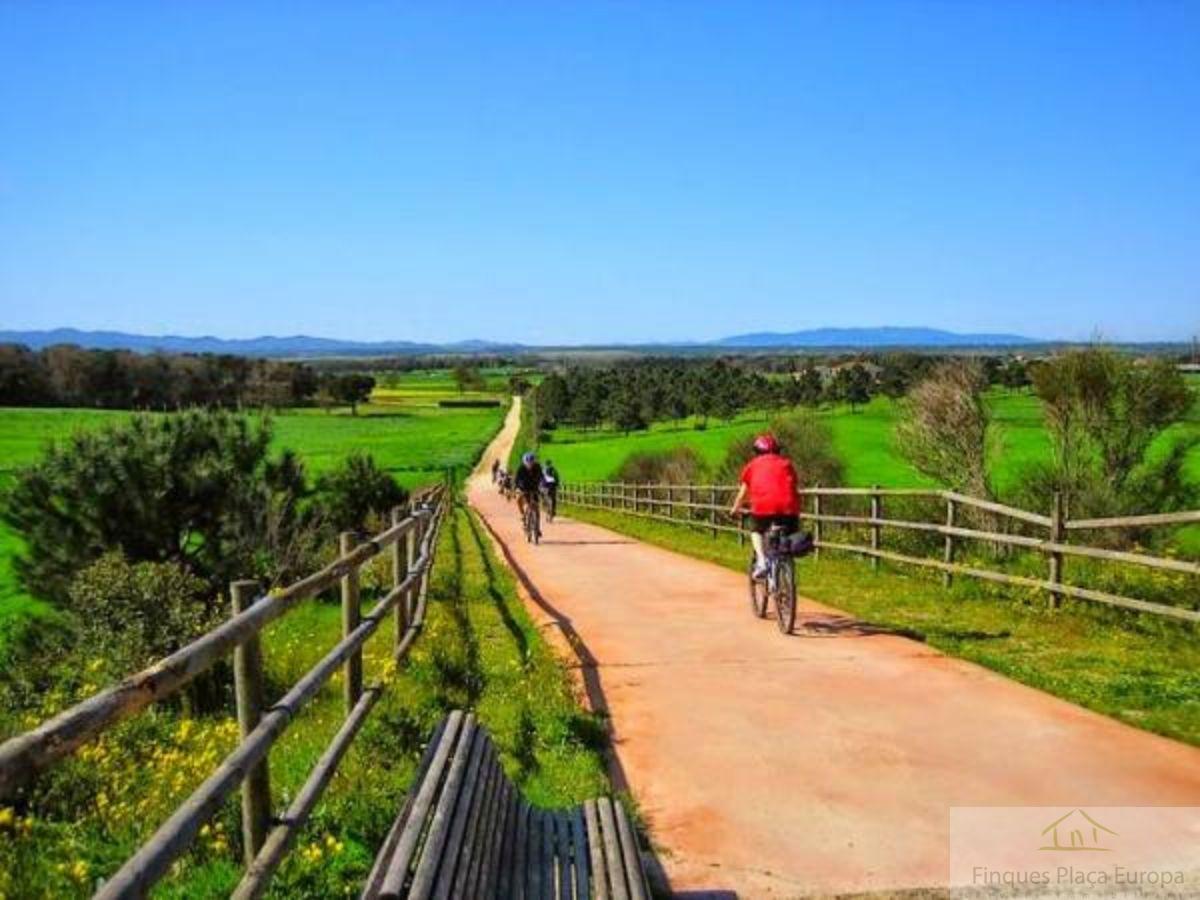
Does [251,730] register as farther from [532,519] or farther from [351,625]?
[532,519]

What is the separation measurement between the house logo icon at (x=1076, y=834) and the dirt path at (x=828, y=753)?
25 centimetres

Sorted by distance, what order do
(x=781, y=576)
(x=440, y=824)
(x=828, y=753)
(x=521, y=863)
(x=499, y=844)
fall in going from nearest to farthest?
(x=440, y=824) < (x=499, y=844) < (x=521, y=863) < (x=828, y=753) < (x=781, y=576)

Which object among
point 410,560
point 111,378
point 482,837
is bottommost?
point 111,378

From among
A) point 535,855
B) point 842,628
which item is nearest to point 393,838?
point 535,855

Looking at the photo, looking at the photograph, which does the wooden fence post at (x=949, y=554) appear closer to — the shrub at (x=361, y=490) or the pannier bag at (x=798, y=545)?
the pannier bag at (x=798, y=545)

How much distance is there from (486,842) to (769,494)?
7736 mm

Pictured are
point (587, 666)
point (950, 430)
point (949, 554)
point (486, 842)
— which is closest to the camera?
point (486, 842)

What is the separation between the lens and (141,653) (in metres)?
11.0

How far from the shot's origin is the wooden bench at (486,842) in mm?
3406

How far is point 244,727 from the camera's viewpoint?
4.40 metres

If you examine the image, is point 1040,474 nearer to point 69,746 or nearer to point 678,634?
point 678,634

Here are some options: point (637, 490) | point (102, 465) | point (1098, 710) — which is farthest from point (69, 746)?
point (637, 490)

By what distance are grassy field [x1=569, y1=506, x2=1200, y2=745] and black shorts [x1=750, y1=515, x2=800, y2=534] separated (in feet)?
3.16

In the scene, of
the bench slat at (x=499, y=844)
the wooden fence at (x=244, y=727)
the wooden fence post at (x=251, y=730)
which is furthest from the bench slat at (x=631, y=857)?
the wooden fence post at (x=251, y=730)
